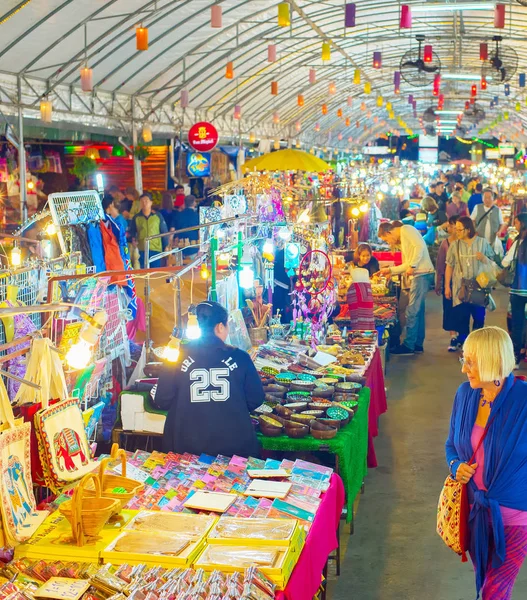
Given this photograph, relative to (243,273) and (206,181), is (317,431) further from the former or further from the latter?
(206,181)

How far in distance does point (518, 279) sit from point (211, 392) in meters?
5.21

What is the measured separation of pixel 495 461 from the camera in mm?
3408

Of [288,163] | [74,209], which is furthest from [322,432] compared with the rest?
[288,163]

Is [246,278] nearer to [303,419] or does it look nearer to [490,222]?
[303,419]

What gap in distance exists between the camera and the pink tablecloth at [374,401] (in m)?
6.21

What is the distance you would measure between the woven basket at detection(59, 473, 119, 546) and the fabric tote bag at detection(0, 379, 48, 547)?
13 cm

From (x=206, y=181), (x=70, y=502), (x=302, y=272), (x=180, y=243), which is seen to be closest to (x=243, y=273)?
(x=302, y=272)

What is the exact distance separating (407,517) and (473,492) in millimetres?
2098

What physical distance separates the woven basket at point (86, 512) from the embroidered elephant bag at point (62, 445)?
0.24 metres

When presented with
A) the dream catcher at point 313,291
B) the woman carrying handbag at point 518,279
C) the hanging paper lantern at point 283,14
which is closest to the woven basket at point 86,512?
the dream catcher at point 313,291

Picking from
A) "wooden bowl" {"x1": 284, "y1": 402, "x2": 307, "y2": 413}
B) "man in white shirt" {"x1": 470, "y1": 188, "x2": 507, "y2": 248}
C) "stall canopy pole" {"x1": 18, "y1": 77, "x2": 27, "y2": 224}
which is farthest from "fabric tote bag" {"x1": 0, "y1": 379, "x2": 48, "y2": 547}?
"man in white shirt" {"x1": 470, "y1": 188, "x2": 507, "y2": 248}

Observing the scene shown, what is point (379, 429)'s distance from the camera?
7336 mm

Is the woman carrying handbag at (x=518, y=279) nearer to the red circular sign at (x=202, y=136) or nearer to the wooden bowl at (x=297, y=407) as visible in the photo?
the wooden bowl at (x=297, y=407)

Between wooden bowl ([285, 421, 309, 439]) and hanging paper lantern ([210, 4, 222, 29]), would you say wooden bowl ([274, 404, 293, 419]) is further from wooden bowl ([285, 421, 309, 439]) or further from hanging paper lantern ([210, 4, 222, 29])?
hanging paper lantern ([210, 4, 222, 29])
